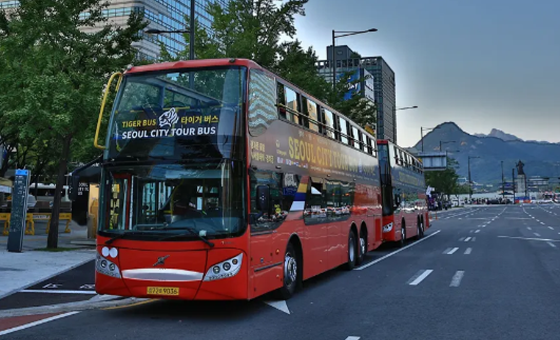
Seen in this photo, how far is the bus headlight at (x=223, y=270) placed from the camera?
7762mm

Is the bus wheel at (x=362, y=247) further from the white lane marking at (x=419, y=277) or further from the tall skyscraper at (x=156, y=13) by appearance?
the tall skyscraper at (x=156, y=13)

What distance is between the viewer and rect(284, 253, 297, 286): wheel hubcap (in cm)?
969

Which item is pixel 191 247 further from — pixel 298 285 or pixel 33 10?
pixel 33 10

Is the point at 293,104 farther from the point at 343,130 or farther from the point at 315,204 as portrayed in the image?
the point at 343,130

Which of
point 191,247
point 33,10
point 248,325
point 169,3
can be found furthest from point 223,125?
point 169,3

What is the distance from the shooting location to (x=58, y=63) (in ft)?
56.7

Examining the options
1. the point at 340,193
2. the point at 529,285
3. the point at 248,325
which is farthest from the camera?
the point at 340,193

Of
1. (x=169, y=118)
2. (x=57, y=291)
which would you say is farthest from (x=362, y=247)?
(x=169, y=118)

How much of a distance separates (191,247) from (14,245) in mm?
12119

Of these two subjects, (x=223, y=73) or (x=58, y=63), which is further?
(x=58, y=63)

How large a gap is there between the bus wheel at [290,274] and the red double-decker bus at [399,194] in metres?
10.3

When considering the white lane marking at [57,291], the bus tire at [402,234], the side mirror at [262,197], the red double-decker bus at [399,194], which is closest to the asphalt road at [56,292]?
the white lane marking at [57,291]

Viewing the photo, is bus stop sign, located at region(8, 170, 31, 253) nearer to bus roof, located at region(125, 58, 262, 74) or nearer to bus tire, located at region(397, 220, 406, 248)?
bus roof, located at region(125, 58, 262, 74)

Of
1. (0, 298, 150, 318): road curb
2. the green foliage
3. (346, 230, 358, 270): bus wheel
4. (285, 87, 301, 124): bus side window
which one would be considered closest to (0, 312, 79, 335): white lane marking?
(0, 298, 150, 318): road curb
